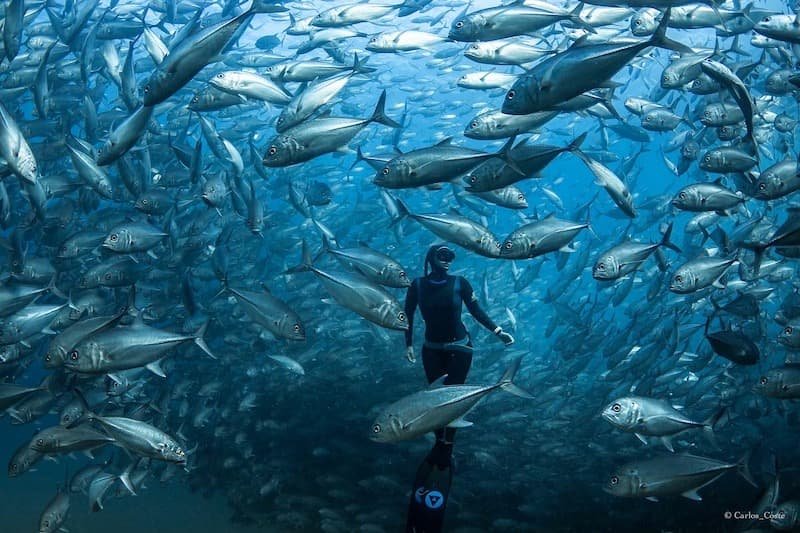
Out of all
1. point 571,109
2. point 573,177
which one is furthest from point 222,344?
point 573,177

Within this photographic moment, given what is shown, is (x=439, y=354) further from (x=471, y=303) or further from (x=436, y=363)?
(x=471, y=303)

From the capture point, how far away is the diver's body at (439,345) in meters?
5.59

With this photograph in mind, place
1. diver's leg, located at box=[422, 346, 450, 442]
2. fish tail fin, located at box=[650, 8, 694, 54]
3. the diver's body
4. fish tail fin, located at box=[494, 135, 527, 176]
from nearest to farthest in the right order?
fish tail fin, located at box=[650, 8, 694, 54] < fish tail fin, located at box=[494, 135, 527, 176] < the diver's body < diver's leg, located at box=[422, 346, 450, 442]

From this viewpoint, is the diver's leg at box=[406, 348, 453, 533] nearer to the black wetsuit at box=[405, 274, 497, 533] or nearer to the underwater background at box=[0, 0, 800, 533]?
the black wetsuit at box=[405, 274, 497, 533]

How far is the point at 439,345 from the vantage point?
5.93m

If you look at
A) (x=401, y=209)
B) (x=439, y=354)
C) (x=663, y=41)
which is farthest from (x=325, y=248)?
(x=663, y=41)

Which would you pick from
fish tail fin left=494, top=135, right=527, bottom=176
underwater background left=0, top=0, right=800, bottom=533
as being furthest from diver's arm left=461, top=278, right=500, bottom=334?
fish tail fin left=494, top=135, right=527, bottom=176

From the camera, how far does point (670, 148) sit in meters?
8.66

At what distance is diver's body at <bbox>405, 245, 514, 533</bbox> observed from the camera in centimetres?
559

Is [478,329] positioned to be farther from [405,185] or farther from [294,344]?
[405,185]

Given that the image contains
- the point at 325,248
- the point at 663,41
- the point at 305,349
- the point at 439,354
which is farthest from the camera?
the point at 305,349

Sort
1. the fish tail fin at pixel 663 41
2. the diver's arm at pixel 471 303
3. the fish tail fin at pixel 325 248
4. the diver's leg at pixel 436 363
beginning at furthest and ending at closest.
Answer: the diver's leg at pixel 436 363 → the diver's arm at pixel 471 303 → the fish tail fin at pixel 325 248 → the fish tail fin at pixel 663 41

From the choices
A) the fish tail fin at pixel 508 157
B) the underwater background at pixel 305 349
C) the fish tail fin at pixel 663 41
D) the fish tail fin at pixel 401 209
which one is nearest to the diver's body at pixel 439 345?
the fish tail fin at pixel 401 209

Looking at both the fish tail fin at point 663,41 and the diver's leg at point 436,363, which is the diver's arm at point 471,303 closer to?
the diver's leg at point 436,363
